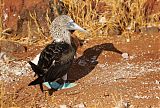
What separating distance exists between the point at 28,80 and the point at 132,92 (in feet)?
4.66

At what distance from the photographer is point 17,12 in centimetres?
865

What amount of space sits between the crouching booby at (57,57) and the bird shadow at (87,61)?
461 mm

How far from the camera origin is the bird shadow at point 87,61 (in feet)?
24.4

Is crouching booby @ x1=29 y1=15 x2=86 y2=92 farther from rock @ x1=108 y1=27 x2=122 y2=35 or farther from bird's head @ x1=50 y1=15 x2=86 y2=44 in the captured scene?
rock @ x1=108 y1=27 x2=122 y2=35

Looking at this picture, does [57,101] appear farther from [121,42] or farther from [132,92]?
[121,42]

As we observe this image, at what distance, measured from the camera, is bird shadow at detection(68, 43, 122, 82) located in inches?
293

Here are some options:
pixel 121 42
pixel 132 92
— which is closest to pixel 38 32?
pixel 121 42

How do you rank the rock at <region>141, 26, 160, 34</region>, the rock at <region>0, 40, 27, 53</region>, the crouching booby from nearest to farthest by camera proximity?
the crouching booby < the rock at <region>0, 40, 27, 53</region> < the rock at <region>141, 26, 160, 34</region>

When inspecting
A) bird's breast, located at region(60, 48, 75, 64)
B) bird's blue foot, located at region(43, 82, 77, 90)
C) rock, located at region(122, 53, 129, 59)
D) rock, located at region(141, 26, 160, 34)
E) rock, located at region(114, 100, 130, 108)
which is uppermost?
bird's breast, located at region(60, 48, 75, 64)

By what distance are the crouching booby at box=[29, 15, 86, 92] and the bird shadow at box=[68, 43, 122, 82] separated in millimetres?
461

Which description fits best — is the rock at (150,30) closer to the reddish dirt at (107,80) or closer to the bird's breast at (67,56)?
the reddish dirt at (107,80)

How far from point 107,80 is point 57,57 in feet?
2.57

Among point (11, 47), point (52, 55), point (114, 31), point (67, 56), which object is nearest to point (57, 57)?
point (52, 55)

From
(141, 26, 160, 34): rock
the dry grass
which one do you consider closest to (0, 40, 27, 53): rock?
the dry grass
